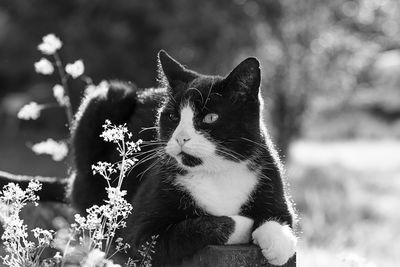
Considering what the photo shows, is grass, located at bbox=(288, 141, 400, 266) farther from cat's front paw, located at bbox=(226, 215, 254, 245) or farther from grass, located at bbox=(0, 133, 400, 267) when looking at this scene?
cat's front paw, located at bbox=(226, 215, 254, 245)

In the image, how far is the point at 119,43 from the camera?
1334cm

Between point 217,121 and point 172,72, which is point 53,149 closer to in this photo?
point 172,72

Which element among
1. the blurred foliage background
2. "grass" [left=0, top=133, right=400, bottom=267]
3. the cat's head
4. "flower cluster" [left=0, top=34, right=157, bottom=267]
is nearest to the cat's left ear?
the cat's head

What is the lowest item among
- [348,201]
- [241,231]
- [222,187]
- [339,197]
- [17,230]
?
[17,230]

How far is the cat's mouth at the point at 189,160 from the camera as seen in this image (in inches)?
116

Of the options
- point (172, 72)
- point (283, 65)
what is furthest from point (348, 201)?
point (172, 72)

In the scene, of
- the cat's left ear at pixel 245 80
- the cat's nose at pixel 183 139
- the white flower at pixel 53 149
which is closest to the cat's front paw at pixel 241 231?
the cat's nose at pixel 183 139

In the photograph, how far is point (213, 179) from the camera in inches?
119

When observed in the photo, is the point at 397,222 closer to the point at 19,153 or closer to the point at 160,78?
the point at 160,78

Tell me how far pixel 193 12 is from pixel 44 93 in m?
4.08

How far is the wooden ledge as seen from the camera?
2.78 metres

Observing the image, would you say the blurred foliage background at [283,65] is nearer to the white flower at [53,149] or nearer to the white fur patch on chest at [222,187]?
the white flower at [53,149]

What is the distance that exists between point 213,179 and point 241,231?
0.26m

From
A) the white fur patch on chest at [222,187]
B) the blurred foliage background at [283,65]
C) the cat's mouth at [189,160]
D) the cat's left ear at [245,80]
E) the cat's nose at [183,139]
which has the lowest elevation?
the white fur patch on chest at [222,187]
